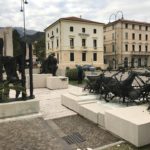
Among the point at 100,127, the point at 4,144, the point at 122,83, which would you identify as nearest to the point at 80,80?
the point at 122,83

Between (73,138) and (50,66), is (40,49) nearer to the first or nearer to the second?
(50,66)

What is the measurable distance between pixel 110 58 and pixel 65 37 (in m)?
17.6

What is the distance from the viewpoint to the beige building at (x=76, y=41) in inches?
1775

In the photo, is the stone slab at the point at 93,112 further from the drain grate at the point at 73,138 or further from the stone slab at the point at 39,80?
the stone slab at the point at 39,80

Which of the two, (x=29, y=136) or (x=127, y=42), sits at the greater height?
(x=127, y=42)

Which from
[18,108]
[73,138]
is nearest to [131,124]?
[73,138]

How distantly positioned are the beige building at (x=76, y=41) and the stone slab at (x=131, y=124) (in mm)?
38528

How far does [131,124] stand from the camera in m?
4.71

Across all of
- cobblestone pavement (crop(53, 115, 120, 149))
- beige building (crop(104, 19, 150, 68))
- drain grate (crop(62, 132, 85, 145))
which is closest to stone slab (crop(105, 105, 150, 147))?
cobblestone pavement (crop(53, 115, 120, 149))

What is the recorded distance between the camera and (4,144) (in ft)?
16.3

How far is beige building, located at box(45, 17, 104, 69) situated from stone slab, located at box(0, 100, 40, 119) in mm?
36642

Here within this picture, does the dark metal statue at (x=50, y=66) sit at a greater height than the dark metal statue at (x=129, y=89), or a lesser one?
greater

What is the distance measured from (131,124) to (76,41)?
140 ft

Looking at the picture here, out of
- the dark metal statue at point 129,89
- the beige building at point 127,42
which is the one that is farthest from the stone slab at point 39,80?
the beige building at point 127,42
